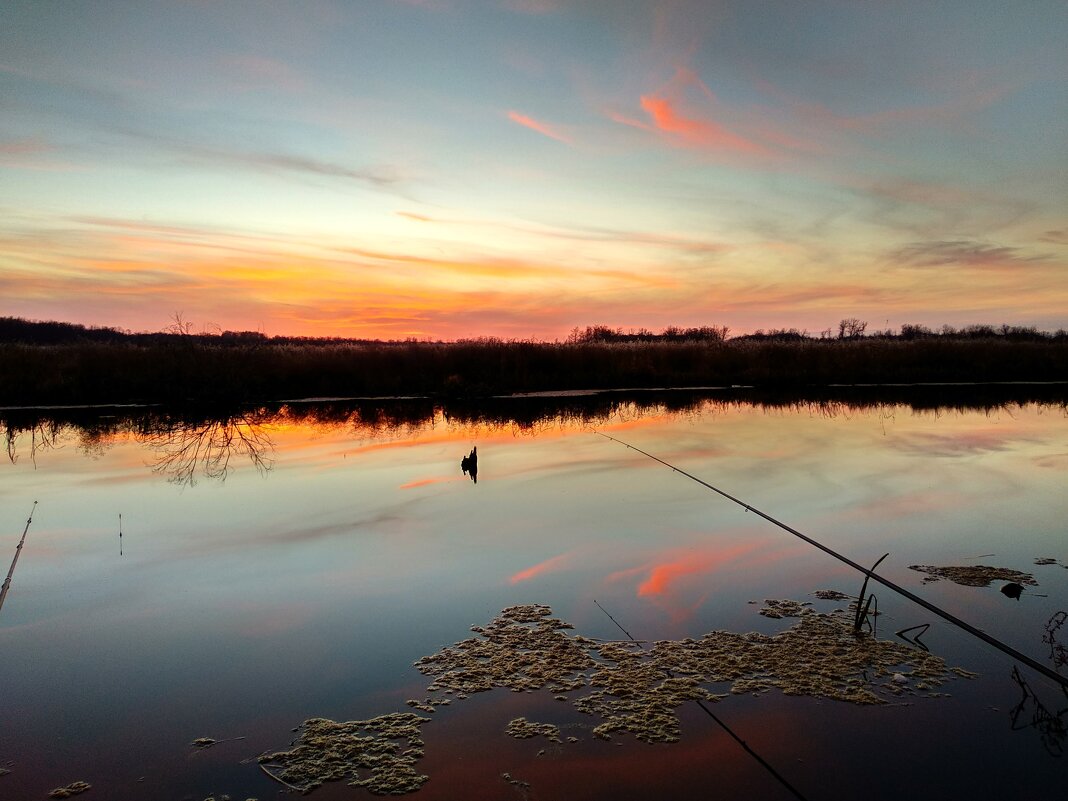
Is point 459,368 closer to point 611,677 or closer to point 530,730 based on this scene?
point 611,677

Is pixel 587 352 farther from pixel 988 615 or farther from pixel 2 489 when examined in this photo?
pixel 988 615

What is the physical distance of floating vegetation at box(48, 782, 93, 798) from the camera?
3141 mm

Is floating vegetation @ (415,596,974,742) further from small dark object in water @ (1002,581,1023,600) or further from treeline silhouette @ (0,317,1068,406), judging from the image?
treeline silhouette @ (0,317,1068,406)

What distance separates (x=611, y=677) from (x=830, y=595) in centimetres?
221

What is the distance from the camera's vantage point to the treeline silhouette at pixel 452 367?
811 inches

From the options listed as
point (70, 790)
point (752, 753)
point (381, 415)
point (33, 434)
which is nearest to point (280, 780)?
point (70, 790)

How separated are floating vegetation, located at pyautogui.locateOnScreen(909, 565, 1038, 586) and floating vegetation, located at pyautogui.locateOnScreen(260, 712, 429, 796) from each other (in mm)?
4293

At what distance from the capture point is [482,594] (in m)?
5.61

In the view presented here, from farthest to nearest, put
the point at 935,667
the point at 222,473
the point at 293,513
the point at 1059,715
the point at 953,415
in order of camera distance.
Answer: the point at 953,415, the point at 222,473, the point at 293,513, the point at 935,667, the point at 1059,715

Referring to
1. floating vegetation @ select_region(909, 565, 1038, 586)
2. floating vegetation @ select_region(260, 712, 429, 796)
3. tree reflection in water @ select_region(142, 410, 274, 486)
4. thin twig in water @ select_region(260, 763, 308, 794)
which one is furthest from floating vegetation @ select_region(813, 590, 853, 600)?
tree reflection in water @ select_region(142, 410, 274, 486)

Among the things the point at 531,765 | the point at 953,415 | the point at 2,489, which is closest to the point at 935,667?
the point at 531,765

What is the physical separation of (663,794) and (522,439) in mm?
11204

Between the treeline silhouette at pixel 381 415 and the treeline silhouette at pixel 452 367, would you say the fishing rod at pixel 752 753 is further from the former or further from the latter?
the treeline silhouette at pixel 452 367

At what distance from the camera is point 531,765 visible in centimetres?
327
